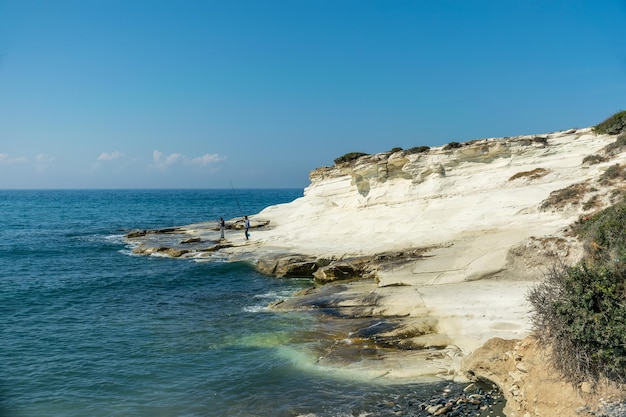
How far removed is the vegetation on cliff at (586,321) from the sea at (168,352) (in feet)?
11.2

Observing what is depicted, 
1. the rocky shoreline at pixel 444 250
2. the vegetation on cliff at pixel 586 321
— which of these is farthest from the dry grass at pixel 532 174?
the vegetation on cliff at pixel 586 321

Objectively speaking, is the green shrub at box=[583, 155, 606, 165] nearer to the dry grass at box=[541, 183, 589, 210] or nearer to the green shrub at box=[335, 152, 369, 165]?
the dry grass at box=[541, 183, 589, 210]

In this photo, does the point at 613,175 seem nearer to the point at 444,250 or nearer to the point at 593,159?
the point at 593,159

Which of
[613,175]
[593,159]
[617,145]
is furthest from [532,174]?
[613,175]

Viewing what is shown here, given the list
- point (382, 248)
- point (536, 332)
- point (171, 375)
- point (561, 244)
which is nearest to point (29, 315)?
point (171, 375)

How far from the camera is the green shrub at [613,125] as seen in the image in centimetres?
3123

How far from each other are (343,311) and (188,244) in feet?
83.3

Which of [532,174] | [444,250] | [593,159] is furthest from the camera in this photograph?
[532,174]

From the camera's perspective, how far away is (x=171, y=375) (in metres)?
14.1

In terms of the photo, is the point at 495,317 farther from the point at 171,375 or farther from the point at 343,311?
the point at 171,375

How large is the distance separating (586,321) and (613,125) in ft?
92.6

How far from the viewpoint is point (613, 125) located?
31562 millimetres

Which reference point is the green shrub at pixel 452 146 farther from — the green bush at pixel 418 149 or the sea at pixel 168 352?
the sea at pixel 168 352

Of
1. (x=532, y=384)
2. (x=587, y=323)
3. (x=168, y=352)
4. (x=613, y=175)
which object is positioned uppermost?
(x=613, y=175)
